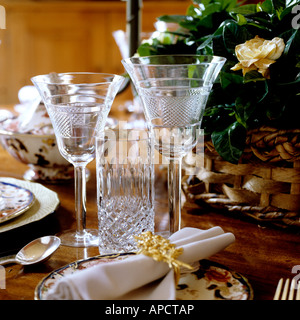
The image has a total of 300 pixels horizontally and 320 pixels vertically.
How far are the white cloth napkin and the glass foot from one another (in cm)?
20

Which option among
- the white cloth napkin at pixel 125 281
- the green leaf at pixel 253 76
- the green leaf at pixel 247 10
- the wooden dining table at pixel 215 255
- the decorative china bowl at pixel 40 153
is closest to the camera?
the white cloth napkin at pixel 125 281

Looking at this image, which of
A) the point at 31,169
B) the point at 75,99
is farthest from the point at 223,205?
the point at 31,169

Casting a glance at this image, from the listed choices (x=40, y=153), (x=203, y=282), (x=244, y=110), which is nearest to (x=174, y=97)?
(x=244, y=110)

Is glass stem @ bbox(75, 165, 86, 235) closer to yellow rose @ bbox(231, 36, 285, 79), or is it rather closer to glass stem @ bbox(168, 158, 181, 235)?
glass stem @ bbox(168, 158, 181, 235)

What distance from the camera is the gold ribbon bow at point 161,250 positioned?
506 millimetres

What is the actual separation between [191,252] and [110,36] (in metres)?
3.05

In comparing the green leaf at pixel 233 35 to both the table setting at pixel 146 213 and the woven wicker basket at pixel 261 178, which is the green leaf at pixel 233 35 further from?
the woven wicker basket at pixel 261 178

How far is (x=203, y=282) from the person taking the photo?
1.73 ft

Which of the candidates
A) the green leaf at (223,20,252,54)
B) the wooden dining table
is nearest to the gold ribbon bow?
the wooden dining table

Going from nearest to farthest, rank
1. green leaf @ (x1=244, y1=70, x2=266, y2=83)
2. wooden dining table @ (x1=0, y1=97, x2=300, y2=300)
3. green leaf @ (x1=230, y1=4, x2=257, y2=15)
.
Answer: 1. wooden dining table @ (x1=0, y1=97, x2=300, y2=300)
2. green leaf @ (x1=244, y1=70, x2=266, y2=83)
3. green leaf @ (x1=230, y1=4, x2=257, y2=15)

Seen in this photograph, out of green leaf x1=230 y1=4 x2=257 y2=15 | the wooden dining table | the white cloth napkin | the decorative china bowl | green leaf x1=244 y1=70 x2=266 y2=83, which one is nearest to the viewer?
the white cloth napkin

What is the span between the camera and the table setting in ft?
1.66

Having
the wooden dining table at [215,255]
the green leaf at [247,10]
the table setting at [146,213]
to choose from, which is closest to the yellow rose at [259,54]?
the table setting at [146,213]
